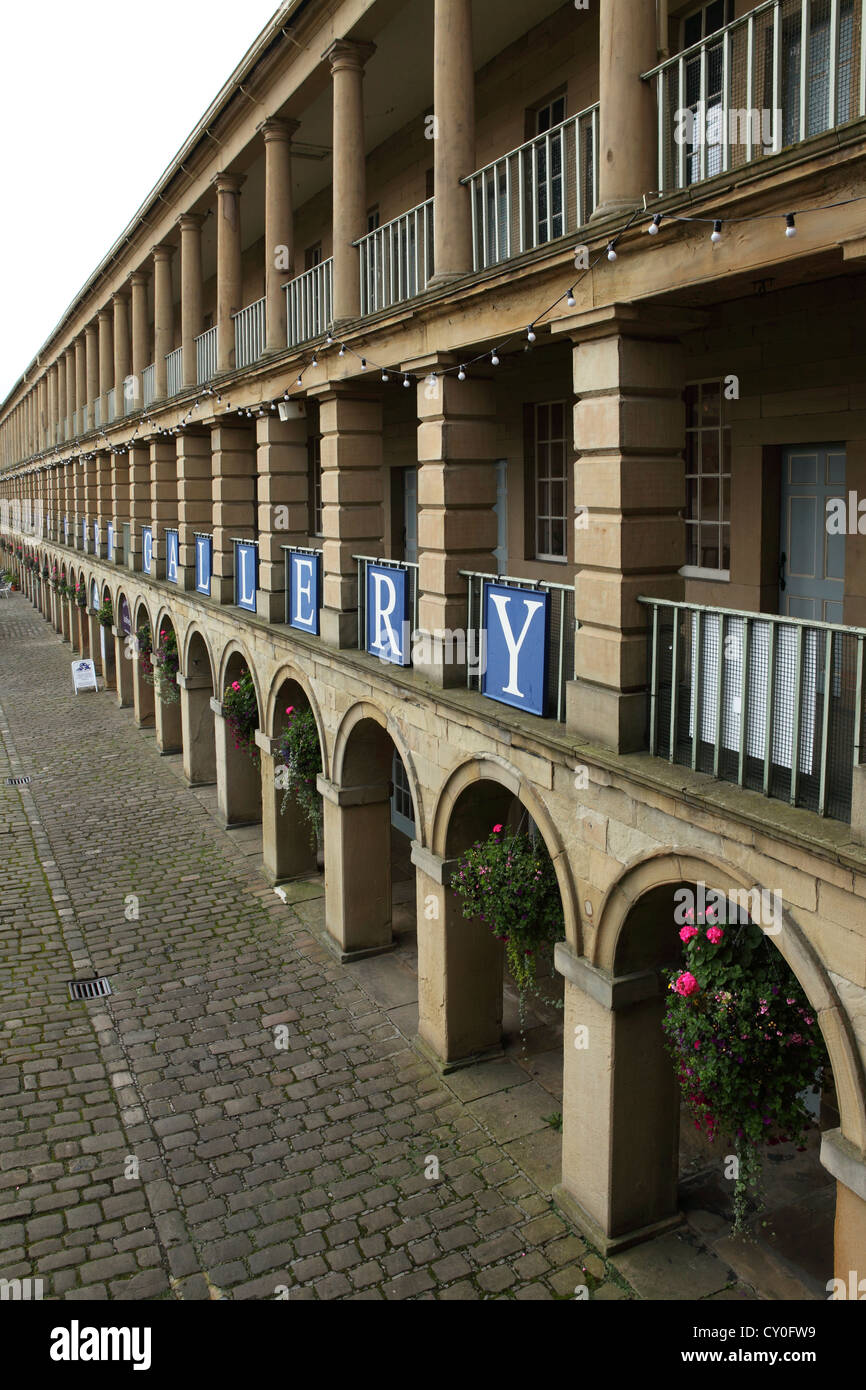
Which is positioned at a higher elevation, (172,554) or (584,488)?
(584,488)

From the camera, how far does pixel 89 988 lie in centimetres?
1330

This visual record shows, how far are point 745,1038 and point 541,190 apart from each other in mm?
9382

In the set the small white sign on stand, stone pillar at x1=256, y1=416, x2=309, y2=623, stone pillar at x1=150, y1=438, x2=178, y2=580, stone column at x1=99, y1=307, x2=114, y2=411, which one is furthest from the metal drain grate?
stone column at x1=99, y1=307, x2=114, y2=411

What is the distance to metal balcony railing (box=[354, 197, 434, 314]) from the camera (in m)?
11.1

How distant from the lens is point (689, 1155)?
10.3 m

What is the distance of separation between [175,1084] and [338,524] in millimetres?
6509

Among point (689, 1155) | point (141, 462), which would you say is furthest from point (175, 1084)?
point (141, 462)

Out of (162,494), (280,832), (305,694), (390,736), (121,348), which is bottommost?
Answer: (280,832)

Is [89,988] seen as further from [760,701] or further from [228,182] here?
[228,182]

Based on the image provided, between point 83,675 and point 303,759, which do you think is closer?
point 303,759

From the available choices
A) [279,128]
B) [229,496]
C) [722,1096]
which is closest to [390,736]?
[722,1096]

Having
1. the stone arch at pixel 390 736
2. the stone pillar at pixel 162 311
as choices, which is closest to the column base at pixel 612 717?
the stone arch at pixel 390 736

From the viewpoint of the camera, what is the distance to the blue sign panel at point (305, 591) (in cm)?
1448

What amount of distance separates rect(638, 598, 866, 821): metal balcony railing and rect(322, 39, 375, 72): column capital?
815cm
